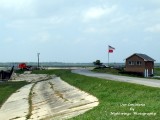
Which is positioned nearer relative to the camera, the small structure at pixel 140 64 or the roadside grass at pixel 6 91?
the roadside grass at pixel 6 91

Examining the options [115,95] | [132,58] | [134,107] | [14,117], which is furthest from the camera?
[132,58]

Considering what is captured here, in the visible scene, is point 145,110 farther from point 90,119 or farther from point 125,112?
point 90,119

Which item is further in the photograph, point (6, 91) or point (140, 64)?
point (140, 64)

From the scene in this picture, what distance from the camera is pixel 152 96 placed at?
2908 cm

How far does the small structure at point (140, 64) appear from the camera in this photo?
337ft

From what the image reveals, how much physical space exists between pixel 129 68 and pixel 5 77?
29581 millimetres

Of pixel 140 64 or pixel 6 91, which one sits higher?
pixel 140 64

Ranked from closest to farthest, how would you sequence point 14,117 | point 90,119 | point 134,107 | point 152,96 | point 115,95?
point 90,119
point 134,107
point 152,96
point 14,117
point 115,95

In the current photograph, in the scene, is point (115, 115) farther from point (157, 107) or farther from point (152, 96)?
point (152, 96)

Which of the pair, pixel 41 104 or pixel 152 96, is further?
pixel 41 104

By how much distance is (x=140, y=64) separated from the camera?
4090 inches

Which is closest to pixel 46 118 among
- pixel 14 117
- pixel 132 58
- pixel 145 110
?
pixel 14 117

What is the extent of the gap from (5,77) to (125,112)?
282ft

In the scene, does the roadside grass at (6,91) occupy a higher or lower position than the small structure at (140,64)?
lower
